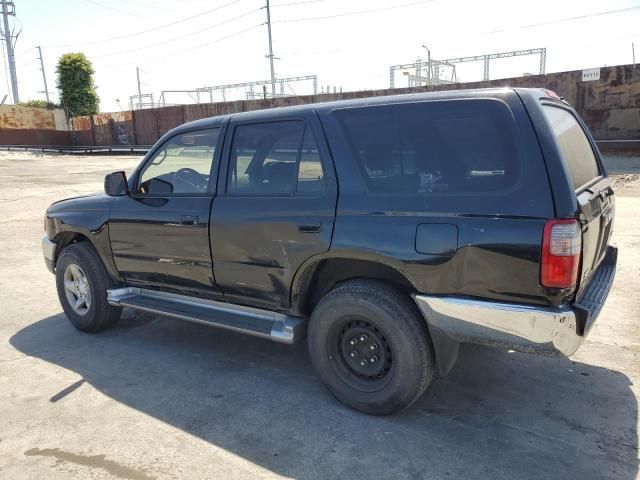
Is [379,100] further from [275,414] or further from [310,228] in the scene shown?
[275,414]

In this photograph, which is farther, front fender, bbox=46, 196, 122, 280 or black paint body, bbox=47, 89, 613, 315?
front fender, bbox=46, 196, 122, 280

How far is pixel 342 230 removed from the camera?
10.5 ft

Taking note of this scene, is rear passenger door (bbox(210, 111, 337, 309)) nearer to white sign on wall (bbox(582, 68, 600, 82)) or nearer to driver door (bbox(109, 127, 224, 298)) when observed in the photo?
driver door (bbox(109, 127, 224, 298))

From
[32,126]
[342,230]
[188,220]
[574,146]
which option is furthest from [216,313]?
[32,126]

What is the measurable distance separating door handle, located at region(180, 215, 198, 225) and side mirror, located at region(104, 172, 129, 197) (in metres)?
0.78

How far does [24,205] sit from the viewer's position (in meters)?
13.2

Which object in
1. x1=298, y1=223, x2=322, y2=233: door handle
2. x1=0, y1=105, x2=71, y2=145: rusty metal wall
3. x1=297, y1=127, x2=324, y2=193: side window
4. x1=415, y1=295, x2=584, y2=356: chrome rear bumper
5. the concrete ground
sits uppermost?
x1=0, y1=105, x2=71, y2=145: rusty metal wall

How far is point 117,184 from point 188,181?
725 millimetres

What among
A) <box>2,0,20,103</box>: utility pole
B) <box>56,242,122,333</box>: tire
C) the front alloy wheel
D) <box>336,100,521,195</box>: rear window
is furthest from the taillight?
<box>2,0,20,103</box>: utility pole

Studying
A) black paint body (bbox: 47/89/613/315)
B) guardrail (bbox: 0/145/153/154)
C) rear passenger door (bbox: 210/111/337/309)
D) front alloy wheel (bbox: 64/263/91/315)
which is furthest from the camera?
guardrail (bbox: 0/145/153/154)

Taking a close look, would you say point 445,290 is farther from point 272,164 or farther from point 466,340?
point 272,164

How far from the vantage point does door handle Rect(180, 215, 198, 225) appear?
3.92 meters

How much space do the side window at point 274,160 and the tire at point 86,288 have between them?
→ 1787 mm

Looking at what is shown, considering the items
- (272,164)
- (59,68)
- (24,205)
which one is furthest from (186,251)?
(59,68)
